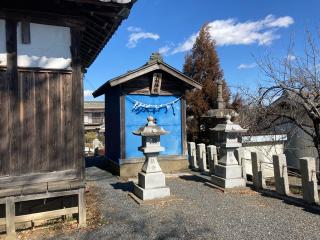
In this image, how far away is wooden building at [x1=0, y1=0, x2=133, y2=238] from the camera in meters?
5.77

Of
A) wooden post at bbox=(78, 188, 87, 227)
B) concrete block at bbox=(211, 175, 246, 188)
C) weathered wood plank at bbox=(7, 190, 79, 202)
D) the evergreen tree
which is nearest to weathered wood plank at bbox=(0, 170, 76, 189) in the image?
weathered wood plank at bbox=(7, 190, 79, 202)

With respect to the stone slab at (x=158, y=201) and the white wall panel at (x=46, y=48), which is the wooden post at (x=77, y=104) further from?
the stone slab at (x=158, y=201)

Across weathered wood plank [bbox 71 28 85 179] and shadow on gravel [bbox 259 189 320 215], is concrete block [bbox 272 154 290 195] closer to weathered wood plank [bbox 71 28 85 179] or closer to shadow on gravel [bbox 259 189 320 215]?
shadow on gravel [bbox 259 189 320 215]

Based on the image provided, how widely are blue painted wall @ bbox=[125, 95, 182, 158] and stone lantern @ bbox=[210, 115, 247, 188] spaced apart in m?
3.27

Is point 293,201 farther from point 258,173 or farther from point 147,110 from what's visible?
point 147,110

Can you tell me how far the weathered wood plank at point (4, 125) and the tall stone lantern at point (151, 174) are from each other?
3.60m

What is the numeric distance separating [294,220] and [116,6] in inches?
223

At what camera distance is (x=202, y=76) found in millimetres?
18703

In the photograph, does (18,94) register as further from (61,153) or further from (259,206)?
(259,206)

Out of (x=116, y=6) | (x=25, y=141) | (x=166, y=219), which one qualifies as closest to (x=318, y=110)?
(x=166, y=219)

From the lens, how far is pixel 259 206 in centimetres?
761

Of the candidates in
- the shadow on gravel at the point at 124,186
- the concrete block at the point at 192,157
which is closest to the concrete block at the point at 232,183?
the shadow on gravel at the point at 124,186

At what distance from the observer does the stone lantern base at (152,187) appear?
27.0 ft

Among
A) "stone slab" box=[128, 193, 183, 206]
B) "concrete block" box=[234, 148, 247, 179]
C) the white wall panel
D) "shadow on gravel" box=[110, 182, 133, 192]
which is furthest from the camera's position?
"concrete block" box=[234, 148, 247, 179]
